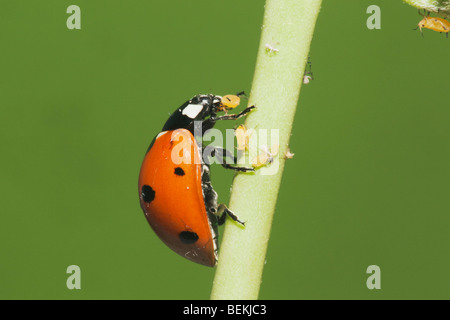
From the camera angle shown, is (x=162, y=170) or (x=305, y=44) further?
(x=162, y=170)

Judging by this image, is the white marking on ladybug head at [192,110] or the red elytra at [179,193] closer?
the red elytra at [179,193]

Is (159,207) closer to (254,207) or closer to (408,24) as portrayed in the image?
(254,207)

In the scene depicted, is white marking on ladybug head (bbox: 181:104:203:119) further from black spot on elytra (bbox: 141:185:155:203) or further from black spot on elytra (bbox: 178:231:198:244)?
black spot on elytra (bbox: 178:231:198:244)

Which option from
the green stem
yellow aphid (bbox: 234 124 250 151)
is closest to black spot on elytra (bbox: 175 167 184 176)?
yellow aphid (bbox: 234 124 250 151)

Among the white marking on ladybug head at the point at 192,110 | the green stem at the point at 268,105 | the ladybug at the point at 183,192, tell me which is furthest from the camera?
the white marking on ladybug head at the point at 192,110

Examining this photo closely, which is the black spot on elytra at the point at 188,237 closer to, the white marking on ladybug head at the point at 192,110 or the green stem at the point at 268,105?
the white marking on ladybug head at the point at 192,110

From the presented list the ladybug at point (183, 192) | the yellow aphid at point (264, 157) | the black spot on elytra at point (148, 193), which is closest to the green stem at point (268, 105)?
the yellow aphid at point (264, 157)
